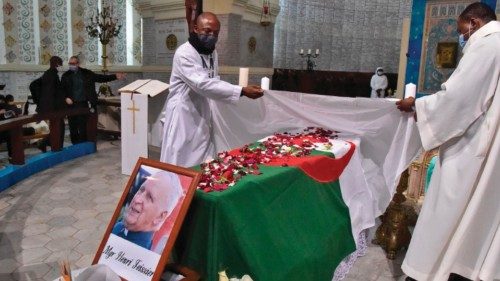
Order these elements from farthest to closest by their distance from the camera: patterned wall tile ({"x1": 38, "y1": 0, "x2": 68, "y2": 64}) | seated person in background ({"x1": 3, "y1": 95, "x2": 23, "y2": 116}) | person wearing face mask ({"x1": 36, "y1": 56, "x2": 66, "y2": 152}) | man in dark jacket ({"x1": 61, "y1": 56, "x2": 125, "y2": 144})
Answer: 1. patterned wall tile ({"x1": 38, "y1": 0, "x2": 68, "y2": 64})
2. man in dark jacket ({"x1": 61, "y1": 56, "x2": 125, "y2": 144})
3. person wearing face mask ({"x1": 36, "y1": 56, "x2": 66, "y2": 152})
4. seated person in background ({"x1": 3, "y1": 95, "x2": 23, "y2": 116})

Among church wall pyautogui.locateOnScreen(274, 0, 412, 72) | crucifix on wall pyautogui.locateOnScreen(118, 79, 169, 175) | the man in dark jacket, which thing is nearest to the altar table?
crucifix on wall pyautogui.locateOnScreen(118, 79, 169, 175)

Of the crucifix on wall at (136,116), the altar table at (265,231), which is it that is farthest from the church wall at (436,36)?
the altar table at (265,231)

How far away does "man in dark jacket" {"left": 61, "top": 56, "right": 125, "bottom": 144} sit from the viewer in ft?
21.6

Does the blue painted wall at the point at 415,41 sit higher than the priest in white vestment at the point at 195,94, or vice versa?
the blue painted wall at the point at 415,41

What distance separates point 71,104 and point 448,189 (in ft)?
19.3

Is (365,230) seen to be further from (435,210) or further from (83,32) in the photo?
(83,32)

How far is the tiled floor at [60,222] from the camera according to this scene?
114 inches

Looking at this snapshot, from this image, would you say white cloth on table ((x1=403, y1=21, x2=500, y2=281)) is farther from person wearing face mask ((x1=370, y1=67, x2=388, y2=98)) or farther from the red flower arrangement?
person wearing face mask ((x1=370, y1=67, x2=388, y2=98))

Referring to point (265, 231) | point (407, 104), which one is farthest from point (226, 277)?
point (407, 104)

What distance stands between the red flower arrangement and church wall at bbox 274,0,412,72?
346 inches

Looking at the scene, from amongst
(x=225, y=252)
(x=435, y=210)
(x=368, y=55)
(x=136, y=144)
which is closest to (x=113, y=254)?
(x=225, y=252)

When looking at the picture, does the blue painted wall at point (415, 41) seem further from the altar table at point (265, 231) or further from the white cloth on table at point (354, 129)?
the altar table at point (265, 231)

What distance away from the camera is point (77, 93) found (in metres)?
6.68

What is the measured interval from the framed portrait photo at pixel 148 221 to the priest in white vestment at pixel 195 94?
3.26ft
